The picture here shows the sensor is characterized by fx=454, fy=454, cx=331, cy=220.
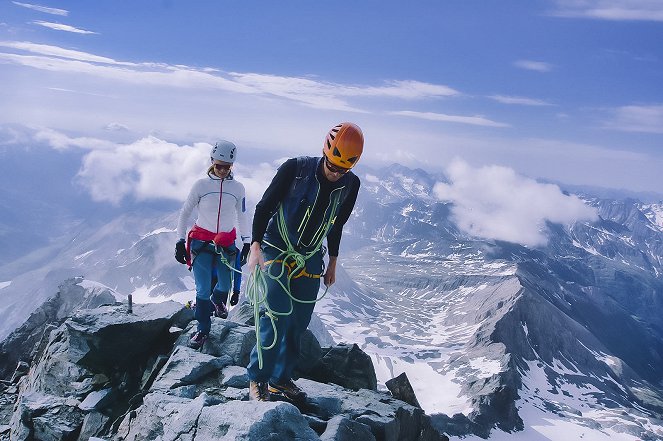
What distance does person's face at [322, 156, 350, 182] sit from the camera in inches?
340

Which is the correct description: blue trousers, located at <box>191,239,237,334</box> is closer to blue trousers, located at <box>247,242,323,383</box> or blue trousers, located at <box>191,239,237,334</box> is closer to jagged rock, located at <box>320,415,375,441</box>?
blue trousers, located at <box>247,242,323,383</box>

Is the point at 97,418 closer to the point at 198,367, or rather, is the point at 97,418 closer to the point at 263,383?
the point at 198,367

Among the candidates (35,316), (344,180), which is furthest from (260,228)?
(35,316)

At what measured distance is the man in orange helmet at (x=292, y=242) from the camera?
29.1ft

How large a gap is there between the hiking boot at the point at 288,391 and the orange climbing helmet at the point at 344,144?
4.86 metres

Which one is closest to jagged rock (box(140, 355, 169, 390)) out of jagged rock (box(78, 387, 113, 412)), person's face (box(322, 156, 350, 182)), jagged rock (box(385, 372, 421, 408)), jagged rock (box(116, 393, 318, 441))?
jagged rock (box(78, 387, 113, 412))

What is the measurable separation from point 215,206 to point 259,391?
5.51 metres

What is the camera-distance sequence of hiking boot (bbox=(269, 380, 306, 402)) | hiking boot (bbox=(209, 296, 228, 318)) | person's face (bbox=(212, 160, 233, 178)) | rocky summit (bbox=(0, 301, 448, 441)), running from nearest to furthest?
rocky summit (bbox=(0, 301, 448, 441)), hiking boot (bbox=(269, 380, 306, 402)), person's face (bbox=(212, 160, 233, 178)), hiking boot (bbox=(209, 296, 228, 318))

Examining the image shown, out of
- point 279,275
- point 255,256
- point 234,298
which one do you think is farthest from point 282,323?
point 234,298

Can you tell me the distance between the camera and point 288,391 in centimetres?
971

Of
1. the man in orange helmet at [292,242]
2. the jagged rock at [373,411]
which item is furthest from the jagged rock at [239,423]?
the jagged rock at [373,411]

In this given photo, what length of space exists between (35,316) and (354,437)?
34.1 m

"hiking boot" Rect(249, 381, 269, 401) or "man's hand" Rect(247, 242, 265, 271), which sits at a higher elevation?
"man's hand" Rect(247, 242, 265, 271)

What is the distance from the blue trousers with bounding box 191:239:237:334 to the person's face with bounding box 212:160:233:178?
200cm
